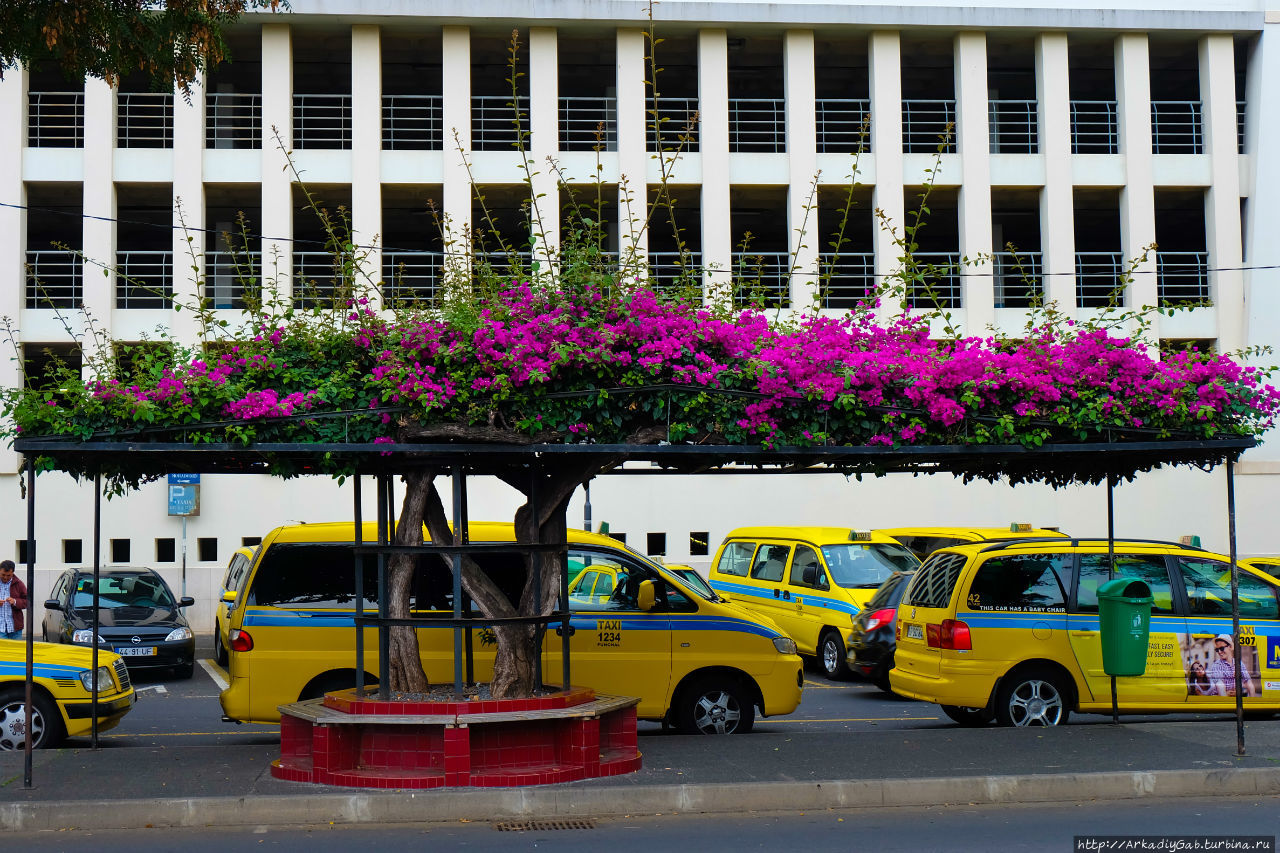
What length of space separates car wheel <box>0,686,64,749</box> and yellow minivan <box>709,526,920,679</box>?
906 cm

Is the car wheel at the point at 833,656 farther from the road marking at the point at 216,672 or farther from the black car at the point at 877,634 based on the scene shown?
the road marking at the point at 216,672

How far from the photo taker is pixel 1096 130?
2838 cm

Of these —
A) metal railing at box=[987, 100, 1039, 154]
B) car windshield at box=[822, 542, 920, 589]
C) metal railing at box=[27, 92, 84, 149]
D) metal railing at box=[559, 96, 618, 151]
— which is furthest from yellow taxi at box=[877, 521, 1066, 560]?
metal railing at box=[27, 92, 84, 149]

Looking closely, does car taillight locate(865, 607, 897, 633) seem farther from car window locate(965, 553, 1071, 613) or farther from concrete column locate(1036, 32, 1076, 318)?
concrete column locate(1036, 32, 1076, 318)

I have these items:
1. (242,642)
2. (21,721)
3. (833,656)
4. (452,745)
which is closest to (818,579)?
(833,656)

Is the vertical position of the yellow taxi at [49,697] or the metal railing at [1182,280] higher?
the metal railing at [1182,280]

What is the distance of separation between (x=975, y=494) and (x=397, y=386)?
20.0 metres

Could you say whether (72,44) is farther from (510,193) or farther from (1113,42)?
(1113,42)

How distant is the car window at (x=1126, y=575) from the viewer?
1187 centimetres

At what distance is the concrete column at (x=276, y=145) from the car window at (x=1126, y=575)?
17.2 meters

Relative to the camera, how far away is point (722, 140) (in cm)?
2636

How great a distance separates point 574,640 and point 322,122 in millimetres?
18970

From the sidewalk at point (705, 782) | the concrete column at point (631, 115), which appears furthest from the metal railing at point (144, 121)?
the sidewalk at point (705, 782)

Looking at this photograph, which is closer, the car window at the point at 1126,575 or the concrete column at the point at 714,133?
the car window at the point at 1126,575
